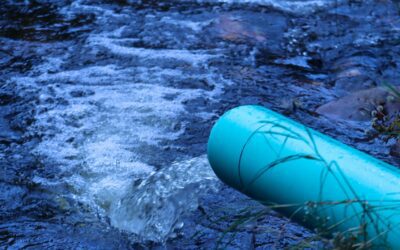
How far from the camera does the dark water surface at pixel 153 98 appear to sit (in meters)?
2.62

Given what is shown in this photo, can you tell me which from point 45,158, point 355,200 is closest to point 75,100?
point 45,158

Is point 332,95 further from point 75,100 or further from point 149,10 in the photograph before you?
point 149,10

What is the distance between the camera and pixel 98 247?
8.14 feet

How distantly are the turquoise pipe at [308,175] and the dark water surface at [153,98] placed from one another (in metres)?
0.15

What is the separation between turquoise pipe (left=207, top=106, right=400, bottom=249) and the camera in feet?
5.97

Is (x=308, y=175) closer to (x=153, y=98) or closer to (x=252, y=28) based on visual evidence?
(x=153, y=98)

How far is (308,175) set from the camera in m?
1.98

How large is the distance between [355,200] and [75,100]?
7.06ft

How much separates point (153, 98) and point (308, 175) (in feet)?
5.63

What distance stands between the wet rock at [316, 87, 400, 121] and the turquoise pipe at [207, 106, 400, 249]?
1.27m

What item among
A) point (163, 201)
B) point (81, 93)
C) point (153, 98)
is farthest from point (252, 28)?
point (163, 201)

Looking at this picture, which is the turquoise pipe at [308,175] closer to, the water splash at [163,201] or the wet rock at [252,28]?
the water splash at [163,201]

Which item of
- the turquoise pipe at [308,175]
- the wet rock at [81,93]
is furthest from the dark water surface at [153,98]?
the turquoise pipe at [308,175]

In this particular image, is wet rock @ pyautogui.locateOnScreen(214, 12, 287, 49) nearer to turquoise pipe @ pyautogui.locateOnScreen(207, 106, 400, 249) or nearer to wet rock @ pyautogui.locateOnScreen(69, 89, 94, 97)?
wet rock @ pyautogui.locateOnScreen(69, 89, 94, 97)
